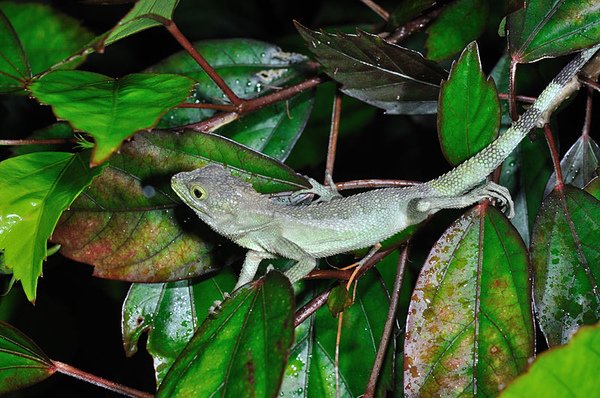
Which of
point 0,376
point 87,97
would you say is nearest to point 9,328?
point 0,376

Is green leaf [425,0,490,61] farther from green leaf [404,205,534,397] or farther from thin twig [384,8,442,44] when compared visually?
green leaf [404,205,534,397]

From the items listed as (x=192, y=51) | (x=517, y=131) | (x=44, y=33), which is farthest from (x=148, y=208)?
(x=44, y=33)

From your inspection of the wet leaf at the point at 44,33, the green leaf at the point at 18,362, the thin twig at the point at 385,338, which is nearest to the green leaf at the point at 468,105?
the thin twig at the point at 385,338

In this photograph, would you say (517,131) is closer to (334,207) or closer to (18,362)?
(334,207)

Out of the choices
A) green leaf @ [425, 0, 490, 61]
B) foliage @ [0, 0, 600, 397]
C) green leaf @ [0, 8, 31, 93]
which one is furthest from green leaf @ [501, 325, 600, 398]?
green leaf @ [0, 8, 31, 93]

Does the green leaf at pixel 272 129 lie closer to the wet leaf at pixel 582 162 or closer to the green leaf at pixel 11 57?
the green leaf at pixel 11 57
